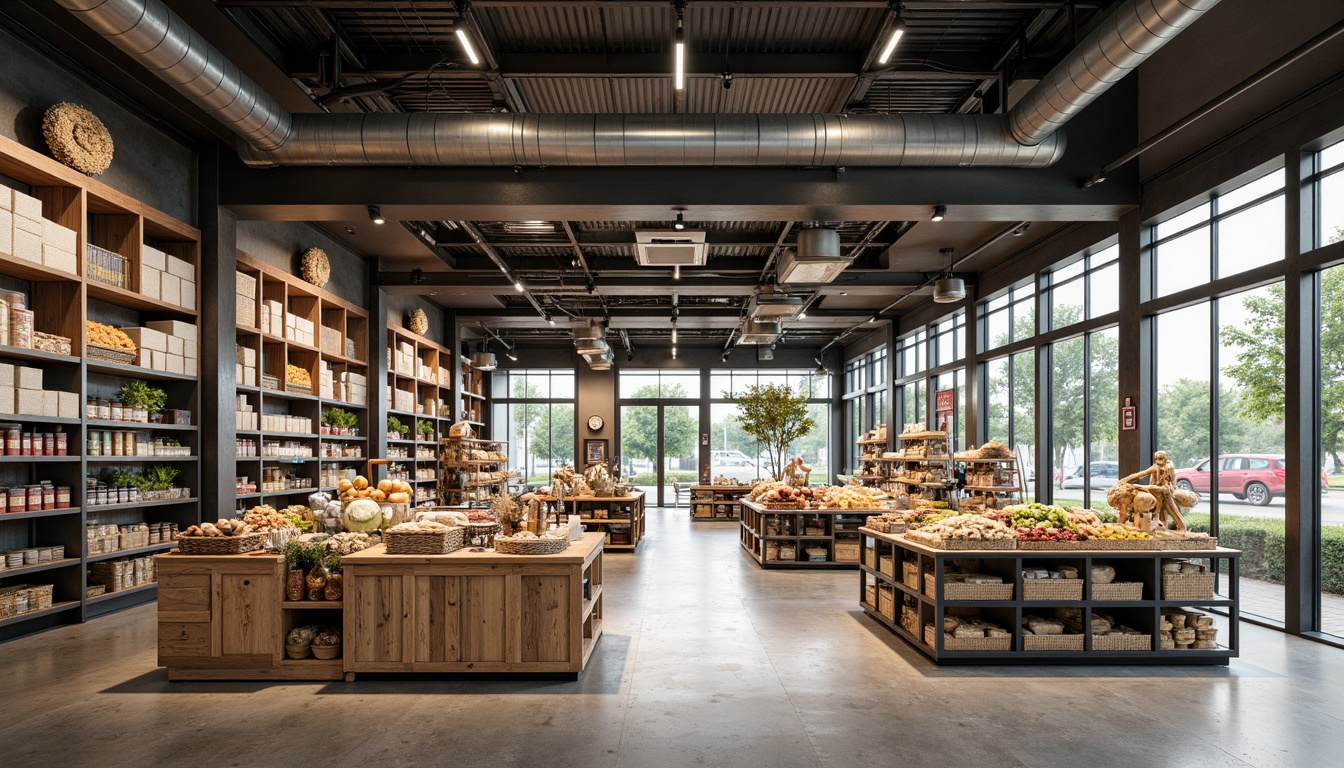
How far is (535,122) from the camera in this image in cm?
659

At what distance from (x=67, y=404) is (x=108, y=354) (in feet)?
2.00

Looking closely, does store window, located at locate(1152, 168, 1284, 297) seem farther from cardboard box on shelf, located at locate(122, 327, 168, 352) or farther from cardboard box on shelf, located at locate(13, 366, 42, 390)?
cardboard box on shelf, located at locate(13, 366, 42, 390)

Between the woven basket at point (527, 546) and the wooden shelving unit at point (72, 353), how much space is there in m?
3.74

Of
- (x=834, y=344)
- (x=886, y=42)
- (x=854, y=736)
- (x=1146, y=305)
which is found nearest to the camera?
(x=854, y=736)

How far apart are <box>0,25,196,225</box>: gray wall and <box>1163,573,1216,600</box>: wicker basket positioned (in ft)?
28.9

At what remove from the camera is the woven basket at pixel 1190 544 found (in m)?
5.76

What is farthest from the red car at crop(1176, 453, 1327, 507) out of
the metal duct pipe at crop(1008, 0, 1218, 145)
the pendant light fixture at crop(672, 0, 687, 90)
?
the pendant light fixture at crop(672, 0, 687, 90)

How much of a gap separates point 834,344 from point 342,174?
53.8 feet

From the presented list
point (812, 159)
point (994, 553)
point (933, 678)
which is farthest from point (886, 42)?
point (933, 678)

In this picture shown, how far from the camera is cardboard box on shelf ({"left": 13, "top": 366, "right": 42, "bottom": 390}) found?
5980 millimetres

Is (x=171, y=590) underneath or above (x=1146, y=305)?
underneath

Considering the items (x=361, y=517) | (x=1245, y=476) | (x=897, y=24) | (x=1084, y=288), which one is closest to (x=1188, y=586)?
(x=1245, y=476)

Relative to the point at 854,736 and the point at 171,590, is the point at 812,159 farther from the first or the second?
the point at 171,590

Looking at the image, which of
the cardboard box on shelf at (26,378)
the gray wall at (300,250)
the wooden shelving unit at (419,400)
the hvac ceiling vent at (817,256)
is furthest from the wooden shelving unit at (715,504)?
the cardboard box on shelf at (26,378)
